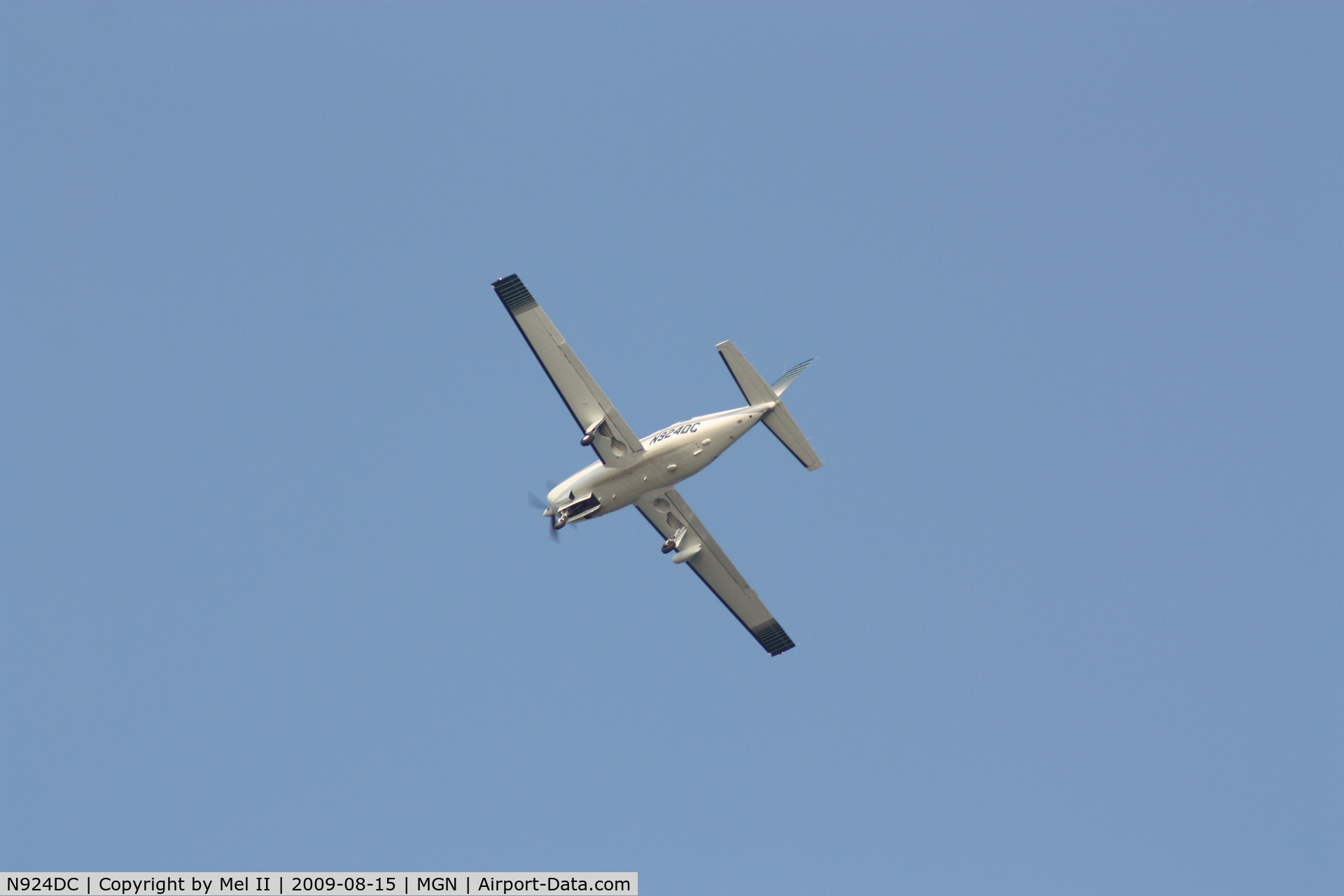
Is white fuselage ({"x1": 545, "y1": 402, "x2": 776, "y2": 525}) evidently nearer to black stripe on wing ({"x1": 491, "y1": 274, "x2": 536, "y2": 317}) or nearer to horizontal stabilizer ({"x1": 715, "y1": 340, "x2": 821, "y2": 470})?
horizontal stabilizer ({"x1": 715, "y1": 340, "x2": 821, "y2": 470})

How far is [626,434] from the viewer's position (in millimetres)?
49625

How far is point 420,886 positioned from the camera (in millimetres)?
42594

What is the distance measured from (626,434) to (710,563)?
9.51 m

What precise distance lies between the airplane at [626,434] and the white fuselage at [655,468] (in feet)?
0.10

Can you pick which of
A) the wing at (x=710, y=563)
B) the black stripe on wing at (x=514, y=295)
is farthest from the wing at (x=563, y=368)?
the wing at (x=710, y=563)

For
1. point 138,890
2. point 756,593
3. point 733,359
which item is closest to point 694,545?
point 756,593

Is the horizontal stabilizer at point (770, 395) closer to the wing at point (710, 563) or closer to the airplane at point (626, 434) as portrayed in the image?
the airplane at point (626, 434)

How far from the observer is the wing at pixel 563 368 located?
159 ft

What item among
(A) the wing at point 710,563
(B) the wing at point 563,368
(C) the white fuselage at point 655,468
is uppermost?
(B) the wing at point 563,368

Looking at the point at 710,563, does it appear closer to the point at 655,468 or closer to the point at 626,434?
the point at 655,468

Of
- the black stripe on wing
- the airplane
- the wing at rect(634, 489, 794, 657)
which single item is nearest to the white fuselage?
the airplane

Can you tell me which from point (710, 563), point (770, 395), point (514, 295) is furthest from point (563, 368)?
point (710, 563)

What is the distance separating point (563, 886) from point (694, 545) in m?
16.9

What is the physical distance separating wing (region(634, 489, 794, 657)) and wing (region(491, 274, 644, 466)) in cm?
482
